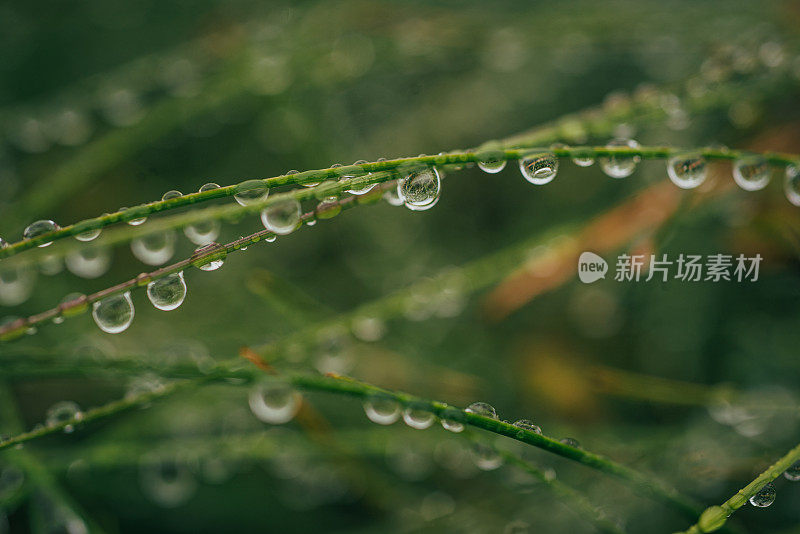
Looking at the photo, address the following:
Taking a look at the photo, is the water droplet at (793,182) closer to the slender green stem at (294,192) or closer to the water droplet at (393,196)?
the slender green stem at (294,192)

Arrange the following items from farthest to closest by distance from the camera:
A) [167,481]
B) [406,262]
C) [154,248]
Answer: [406,262] → [167,481] → [154,248]

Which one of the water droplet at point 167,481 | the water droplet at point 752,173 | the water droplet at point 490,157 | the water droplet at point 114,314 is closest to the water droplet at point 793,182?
the water droplet at point 752,173

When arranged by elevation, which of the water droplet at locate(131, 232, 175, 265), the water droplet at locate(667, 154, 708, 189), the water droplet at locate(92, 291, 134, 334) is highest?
the water droplet at locate(667, 154, 708, 189)

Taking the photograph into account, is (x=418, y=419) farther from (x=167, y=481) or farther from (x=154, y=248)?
(x=167, y=481)

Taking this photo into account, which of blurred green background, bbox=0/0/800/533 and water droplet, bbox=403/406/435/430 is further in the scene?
blurred green background, bbox=0/0/800/533

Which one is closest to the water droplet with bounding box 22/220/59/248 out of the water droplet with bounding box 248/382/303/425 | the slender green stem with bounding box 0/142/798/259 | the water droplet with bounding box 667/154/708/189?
the slender green stem with bounding box 0/142/798/259

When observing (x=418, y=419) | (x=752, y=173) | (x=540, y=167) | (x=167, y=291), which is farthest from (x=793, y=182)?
(x=167, y=291)

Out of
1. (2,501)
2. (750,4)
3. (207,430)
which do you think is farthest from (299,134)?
(750,4)

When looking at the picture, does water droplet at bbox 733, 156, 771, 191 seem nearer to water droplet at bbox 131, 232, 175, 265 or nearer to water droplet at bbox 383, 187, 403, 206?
water droplet at bbox 383, 187, 403, 206
